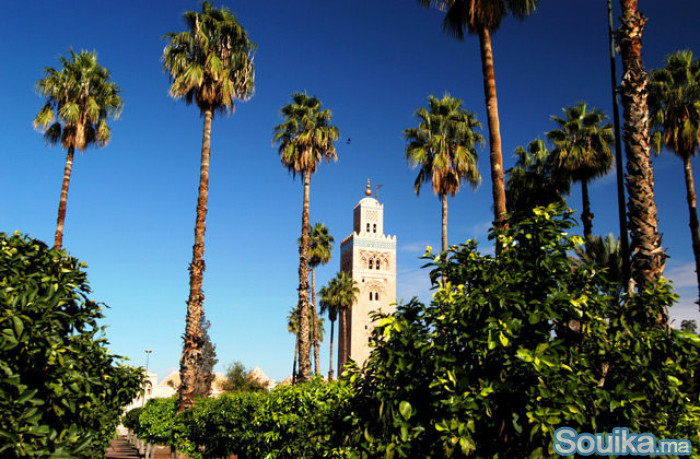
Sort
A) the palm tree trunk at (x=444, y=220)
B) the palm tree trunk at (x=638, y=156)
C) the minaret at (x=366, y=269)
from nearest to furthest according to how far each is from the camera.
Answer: the palm tree trunk at (x=638, y=156) → the palm tree trunk at (x=444, y=220) → the minaret at (x=366, y=269)

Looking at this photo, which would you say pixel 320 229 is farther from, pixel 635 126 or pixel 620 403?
pixel 620 403

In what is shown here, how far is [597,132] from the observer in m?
27.4

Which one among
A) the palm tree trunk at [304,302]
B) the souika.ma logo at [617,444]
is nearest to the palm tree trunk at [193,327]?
the palm tree trunk at [304,302]

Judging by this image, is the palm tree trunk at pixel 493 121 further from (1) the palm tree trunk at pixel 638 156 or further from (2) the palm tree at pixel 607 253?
(2) the palm tree at pixel 607 253

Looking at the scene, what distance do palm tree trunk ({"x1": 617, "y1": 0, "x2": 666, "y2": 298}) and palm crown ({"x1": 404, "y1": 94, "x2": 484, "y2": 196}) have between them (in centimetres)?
1861

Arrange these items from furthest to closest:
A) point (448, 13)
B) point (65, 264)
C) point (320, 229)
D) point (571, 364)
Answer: point (320, 229)
point (448, 13)
point (65, 264)
point (571, 364)

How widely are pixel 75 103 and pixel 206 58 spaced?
8.02m

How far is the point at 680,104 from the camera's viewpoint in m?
24.6

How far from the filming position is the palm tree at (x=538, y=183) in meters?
29.0

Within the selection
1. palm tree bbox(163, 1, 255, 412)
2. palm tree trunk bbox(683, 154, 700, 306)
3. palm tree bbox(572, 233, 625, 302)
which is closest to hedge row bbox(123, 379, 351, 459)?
palm tree bbox(163, 1, 255, 412)

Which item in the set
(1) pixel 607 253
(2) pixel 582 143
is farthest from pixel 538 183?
(1) pixel 607 253

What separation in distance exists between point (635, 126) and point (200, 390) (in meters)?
17.0

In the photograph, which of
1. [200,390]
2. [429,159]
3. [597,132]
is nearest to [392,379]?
[200,390]

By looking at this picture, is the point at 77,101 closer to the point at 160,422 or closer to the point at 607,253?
the point at 160,422
